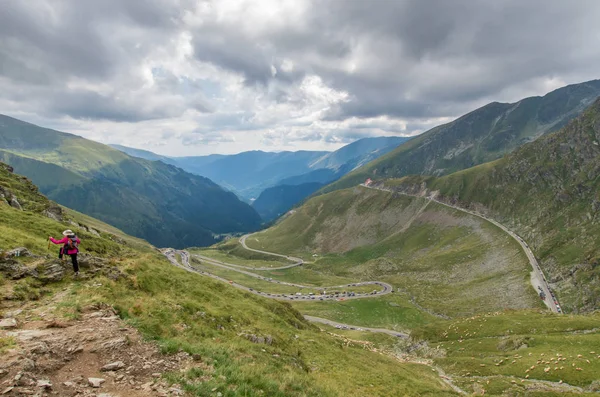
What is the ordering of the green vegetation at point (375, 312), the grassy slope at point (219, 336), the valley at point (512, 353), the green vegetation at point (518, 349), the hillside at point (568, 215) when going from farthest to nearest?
the hillside at point (568, 215)
the green vegetation at point (375, 312)
the green vegetation at point (518, 349)
the valley at point (512, 353)
the grassy slope at point (219, 336)

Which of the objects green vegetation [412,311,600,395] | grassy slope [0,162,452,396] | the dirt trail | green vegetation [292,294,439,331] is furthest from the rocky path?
green vegetation [292,294,439,331]

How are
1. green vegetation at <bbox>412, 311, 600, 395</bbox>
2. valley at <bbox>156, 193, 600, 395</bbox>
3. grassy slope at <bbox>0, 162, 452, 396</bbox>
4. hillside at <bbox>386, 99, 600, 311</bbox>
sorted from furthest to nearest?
hillside at <bbox>386, 99, 600, 311</bbox> < green vegetation at <bbox>412, 311, 600, 395</bbox> < valley at <bbox>156, 193, 600, 395</bbox> < grassy slope at <bbox>0, 162, 452, 396</bbox>

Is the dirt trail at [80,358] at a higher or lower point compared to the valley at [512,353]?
higher

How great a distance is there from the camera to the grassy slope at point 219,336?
54.4 feet

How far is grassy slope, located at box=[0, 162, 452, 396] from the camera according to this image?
54.4ft

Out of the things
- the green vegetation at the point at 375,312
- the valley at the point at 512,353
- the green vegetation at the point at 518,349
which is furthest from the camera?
the green vegetation at the point at 375,312

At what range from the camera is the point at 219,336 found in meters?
23.6

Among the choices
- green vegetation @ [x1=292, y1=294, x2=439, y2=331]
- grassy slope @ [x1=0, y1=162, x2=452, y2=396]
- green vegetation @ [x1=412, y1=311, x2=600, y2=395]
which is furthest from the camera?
green vegetation @ [x1=292, y1=294, x2=439, y2=331]

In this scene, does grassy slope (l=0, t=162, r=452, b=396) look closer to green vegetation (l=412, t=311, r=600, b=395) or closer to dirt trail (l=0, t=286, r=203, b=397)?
dirt trail (l=0, t=286, r=203, b=397)

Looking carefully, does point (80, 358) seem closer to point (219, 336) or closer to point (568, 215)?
point (219, 336)

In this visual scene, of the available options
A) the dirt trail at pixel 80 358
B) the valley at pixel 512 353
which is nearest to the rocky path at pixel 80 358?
the dirt trail at pixel 80 358

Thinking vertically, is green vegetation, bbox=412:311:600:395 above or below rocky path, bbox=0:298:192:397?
below

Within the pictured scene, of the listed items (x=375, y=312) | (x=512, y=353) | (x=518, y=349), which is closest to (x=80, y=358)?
(x=512, y=353)

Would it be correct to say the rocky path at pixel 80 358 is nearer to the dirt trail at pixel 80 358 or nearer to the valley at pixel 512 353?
the dirt trail at pixel 80 358
